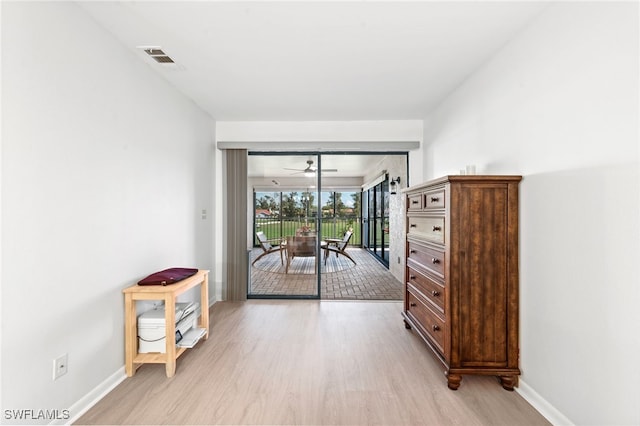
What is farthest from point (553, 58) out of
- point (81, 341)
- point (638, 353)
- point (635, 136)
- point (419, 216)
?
point (81, 341)

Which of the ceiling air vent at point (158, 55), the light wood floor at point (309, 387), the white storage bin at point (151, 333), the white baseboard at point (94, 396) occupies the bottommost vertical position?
the light wood floor at point (309, 387)

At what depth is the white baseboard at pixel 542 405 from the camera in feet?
5.56

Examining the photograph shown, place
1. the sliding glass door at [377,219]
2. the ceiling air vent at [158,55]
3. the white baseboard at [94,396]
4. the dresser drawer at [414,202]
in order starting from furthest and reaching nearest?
1. the sliding glass door at [377,219]
2. the dresser drawer at [414,202]
3. the ceiling air vent at [158,55]
4. the white baseboard at [94,396]

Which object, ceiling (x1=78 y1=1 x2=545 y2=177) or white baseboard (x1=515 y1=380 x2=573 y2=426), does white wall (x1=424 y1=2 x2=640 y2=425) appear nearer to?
white baseboard (x1=515 y1=380 x2=573 y2=426)

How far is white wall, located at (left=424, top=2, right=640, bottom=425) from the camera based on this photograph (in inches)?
53.2

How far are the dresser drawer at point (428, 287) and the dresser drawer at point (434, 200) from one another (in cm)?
60

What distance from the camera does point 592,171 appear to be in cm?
151

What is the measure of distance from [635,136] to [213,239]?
4.10 meters

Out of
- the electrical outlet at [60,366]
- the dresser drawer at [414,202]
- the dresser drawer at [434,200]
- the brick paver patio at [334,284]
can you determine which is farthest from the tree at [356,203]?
the electrical outlet at [60,366]

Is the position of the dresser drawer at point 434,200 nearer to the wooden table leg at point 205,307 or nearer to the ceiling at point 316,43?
the ceiling at point 316,43

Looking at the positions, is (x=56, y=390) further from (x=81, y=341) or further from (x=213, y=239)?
(x=213, y=239)

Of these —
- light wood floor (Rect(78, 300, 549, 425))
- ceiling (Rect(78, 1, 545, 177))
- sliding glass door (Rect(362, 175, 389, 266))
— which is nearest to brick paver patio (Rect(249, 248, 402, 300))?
sliding glass door (Rect(362, 175, 389, 266))

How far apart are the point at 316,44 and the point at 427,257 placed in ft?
6.28

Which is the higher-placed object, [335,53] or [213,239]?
[335,53]
